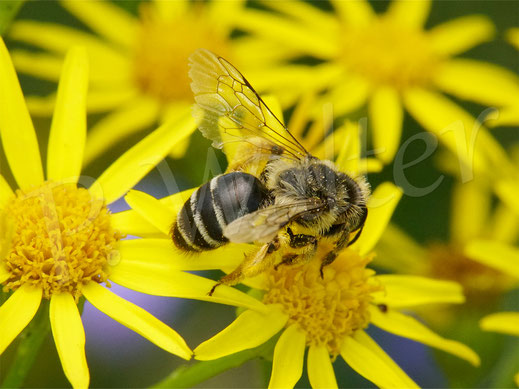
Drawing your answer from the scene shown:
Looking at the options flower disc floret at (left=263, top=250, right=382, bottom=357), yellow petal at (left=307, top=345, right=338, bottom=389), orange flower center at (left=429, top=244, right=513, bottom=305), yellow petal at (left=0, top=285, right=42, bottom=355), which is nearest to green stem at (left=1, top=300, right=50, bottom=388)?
yellow petal at (left=0, top=285, right=42, bottom=355)

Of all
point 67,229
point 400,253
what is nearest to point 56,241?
point 67,229

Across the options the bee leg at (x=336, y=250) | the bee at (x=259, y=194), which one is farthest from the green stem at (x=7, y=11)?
the bee leg at (x=336, y=250)

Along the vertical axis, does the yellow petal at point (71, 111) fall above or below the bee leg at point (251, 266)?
above

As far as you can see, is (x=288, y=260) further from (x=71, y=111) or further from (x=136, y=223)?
(x=71, y=111)

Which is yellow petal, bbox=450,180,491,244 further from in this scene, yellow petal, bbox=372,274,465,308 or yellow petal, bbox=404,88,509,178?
yellow petal, bbox=372,274,465,308

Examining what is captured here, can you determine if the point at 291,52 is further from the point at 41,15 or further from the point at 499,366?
the point at 499,366

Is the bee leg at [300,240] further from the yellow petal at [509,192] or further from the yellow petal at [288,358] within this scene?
the yellow petal at [509,192]

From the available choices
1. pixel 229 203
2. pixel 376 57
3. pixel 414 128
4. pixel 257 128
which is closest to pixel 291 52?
pixel 376 57

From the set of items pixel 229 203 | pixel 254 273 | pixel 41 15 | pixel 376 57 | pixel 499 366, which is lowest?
pixel 499 366
